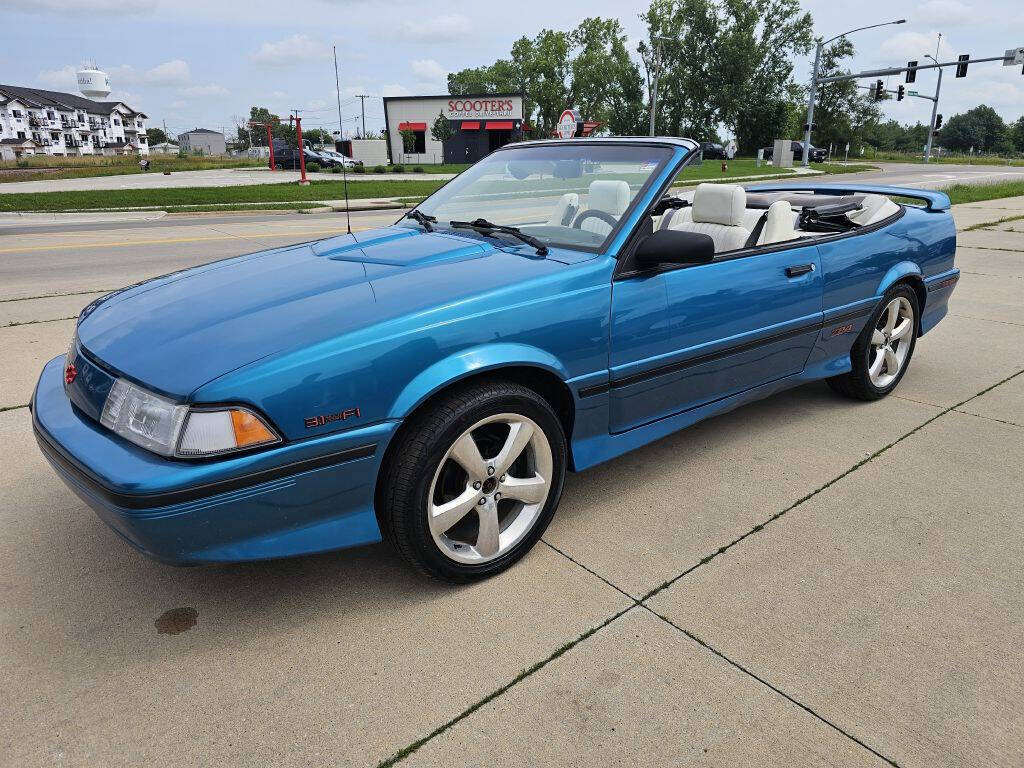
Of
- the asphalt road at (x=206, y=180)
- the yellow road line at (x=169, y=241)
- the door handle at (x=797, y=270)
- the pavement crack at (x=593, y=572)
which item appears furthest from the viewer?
the asphalt road at (x=206, y=180)

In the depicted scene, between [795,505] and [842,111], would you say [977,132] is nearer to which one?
[842,111]

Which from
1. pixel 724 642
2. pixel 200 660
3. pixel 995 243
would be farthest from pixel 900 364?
pixel 995 243

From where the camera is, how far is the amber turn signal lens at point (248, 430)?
1973 mm

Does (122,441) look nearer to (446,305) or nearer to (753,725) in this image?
(446,305)

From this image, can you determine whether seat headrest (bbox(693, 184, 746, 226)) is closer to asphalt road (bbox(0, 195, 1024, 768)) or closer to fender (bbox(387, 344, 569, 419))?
asphalt road (bbox(0, 195, 1024, 768))

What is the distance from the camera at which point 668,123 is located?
67500 mm

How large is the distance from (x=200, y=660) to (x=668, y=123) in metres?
71.6

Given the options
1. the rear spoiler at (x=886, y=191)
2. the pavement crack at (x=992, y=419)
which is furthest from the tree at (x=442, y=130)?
the pavement crack at (x=992, y=419)

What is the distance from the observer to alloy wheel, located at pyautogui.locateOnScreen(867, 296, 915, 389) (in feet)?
13.6

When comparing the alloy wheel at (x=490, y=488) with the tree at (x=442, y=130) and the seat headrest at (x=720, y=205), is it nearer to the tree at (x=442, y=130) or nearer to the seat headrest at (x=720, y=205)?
the seat headrest at (x=720, y=205)

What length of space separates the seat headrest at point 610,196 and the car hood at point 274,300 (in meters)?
0.35

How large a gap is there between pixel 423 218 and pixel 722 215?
4.85 ft

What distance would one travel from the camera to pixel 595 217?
2.97 m

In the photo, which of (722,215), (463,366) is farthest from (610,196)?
(463,366)
